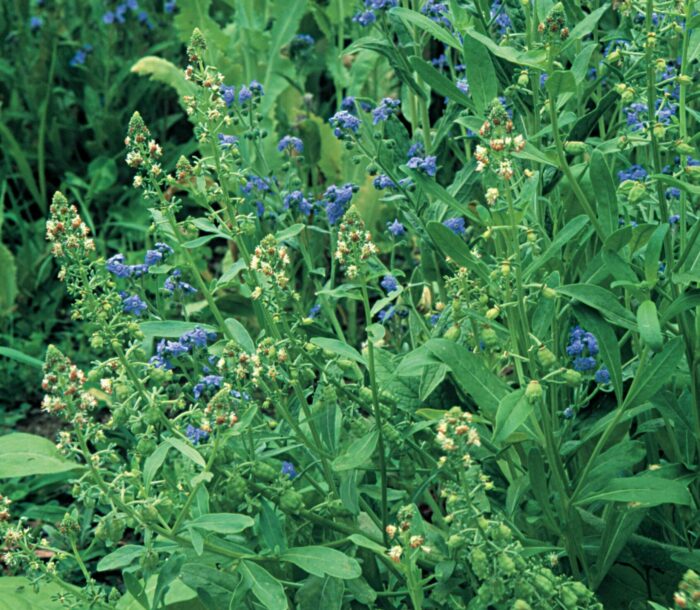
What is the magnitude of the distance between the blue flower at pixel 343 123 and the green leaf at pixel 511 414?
3.42 ft

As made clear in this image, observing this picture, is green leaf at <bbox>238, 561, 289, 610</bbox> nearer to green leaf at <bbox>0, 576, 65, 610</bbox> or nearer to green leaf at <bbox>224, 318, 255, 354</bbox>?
green leaf at <bbox>224, 318, 255, 354</bbox>

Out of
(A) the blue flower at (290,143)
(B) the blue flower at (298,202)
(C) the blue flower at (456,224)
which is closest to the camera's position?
(C) the blue flower at (456,224)

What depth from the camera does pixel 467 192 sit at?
8.38ft

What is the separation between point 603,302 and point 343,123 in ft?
3.17

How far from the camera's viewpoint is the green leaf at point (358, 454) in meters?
2.15

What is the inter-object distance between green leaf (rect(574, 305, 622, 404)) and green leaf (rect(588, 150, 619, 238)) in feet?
0.57

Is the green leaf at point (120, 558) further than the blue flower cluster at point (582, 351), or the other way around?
the blue flower cluster at point (582, 351)

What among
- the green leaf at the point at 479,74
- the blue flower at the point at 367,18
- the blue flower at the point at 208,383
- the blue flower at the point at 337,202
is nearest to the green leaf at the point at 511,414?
the green leaf at the point at 479,74

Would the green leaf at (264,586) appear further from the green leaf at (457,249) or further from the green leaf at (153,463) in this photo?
the green leaf at (457,249)

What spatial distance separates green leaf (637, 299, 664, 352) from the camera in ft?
6.04

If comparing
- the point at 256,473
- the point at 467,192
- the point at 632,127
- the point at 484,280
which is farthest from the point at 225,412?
the point at 632,127

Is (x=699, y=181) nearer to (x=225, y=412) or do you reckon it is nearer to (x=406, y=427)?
(x=406, y=427)

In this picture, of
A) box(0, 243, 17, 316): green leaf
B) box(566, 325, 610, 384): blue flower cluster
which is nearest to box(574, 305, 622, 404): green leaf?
box(566, 325, 610, 384): blue flower cluster

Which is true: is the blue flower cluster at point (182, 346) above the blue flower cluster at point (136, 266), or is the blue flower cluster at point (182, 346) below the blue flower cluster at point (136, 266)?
below
